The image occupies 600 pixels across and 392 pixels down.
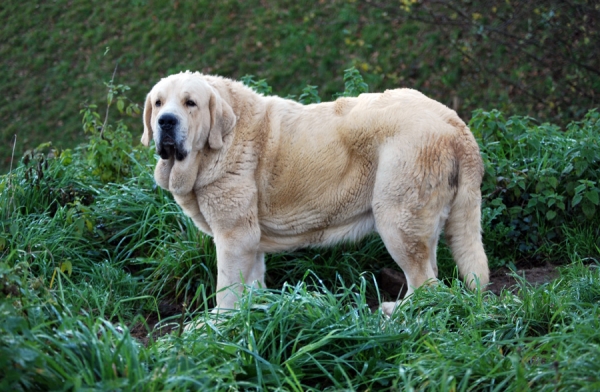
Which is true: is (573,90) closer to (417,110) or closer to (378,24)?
(378,24)

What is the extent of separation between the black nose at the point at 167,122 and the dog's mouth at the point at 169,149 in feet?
0.24

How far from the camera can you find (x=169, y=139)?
470 centimetres

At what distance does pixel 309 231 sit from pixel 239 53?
8.91 m

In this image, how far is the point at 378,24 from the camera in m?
13.3

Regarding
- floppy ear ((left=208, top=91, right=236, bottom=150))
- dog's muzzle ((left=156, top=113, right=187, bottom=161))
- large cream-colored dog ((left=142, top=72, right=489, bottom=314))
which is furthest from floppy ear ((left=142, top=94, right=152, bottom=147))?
floppy ear ((left=208, top=91, right=236, bottom=150))

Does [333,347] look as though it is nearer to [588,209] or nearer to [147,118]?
[147,118]

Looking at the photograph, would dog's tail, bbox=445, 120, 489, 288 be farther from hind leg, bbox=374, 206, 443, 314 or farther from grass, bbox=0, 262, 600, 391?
grass, bbox=0, 262, 600, 391

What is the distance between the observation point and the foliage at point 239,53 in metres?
12.0

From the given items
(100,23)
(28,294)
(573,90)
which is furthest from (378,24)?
(28,294)

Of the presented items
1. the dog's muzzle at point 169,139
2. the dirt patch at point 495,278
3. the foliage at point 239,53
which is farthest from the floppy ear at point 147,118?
the foliage at point 239,53

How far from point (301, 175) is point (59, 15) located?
455 inches

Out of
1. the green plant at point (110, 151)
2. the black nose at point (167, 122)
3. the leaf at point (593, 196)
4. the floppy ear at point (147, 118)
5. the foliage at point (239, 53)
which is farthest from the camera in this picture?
the foliage at point (239, 53)

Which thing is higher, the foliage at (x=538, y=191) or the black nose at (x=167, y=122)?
the black nose at (x=167, y=122)

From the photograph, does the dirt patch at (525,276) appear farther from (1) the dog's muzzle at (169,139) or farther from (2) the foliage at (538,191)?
(1) the dog's muzzle at (169,139)
